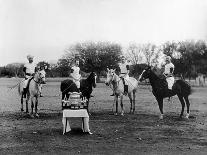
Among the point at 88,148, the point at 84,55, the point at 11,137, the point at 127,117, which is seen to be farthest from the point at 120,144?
the point at 84,55

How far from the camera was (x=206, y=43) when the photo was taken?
5781cm

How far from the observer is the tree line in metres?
60.2

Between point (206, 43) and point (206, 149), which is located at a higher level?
point (206, 43)

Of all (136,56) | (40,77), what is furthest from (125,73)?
(136,56)

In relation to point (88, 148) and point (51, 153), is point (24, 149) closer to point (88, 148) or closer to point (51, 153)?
point (51, 153)

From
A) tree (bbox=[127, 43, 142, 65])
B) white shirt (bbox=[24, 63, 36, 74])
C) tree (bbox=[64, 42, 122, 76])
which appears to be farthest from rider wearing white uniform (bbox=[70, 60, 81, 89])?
→ tree (bbox=[127, 43, 142, 65])

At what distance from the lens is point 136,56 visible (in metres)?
84.2

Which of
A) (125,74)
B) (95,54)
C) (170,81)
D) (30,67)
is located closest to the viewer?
(170,81)

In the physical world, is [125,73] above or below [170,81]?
above

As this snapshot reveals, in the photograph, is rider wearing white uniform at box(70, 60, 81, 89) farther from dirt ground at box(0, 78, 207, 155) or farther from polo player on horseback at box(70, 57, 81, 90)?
dirt ground at box(0, 78, 207, 155)

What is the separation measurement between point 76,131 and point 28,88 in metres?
5.71

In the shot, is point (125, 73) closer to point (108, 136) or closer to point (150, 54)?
point (108, 136)

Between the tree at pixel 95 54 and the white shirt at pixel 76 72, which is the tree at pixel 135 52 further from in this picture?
the white shirt at pixel 76 72

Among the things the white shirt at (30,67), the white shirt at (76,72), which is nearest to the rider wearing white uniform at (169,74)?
the white shirt at (76,72)
